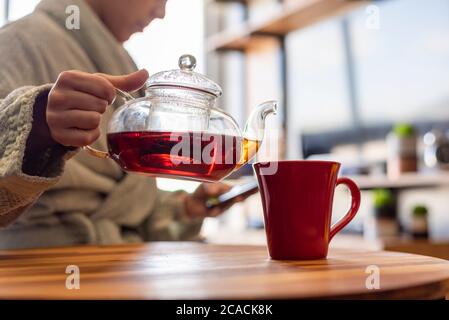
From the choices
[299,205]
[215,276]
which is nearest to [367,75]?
[299,205]

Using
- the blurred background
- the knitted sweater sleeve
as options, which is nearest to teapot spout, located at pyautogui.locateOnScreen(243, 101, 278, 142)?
the knitted sweater sleeve

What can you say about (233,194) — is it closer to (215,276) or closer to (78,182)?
(78,182)

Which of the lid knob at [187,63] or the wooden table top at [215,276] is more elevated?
the lid knob at [187,63]

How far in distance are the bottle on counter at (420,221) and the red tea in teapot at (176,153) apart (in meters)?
1.47

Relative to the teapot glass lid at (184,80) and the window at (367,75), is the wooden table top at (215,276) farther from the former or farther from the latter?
the window at (367,75)

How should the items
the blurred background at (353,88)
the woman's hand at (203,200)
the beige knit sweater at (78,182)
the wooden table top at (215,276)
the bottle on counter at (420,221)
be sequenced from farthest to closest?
the blurred background at (353,88) → the bottle on counter at (420,221) → the woman's hand at (203,200) → the beige knit sweater at (78,182) → the wooden table top at (215,276)

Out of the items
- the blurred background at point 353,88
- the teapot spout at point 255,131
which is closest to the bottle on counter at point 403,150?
the blurred background at point 353,88

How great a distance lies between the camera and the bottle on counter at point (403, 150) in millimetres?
2086

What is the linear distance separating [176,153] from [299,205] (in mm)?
167

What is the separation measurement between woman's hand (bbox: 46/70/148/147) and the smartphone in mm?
382

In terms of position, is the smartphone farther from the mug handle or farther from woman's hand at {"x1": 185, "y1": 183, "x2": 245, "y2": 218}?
the mug handle

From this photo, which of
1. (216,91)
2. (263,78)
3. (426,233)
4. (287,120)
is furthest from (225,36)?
(216,91)

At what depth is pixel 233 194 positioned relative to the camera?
42.8 inches

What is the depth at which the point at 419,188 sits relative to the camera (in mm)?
2225
